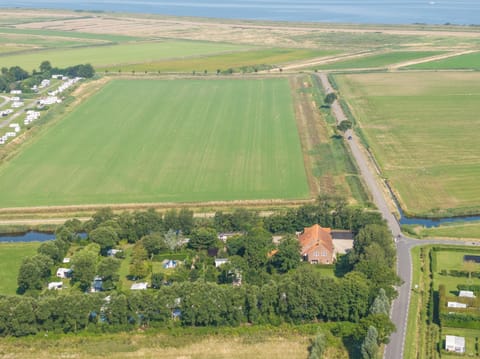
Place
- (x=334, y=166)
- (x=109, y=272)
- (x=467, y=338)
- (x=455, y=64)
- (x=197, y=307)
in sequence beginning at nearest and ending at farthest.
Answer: (x=467, y=338) < (x=197, y=307) < (x=109, y=272) < (x=334, y=166) < (x=455, y=64)

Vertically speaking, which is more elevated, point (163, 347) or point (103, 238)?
point (103, 238)

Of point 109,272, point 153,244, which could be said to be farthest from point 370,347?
point 153,244

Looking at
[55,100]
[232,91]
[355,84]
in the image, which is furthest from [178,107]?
[355,84]

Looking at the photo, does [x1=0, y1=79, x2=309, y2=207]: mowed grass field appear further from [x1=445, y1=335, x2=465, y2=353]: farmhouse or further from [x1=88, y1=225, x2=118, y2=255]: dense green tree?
[x1=445, y1=335, x2=465, y2=353]: farmhouse

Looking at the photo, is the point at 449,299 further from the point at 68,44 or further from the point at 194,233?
the point at 68,44

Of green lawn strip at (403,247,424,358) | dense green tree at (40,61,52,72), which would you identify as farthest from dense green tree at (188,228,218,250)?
dense green tree at (40,61,52,72)

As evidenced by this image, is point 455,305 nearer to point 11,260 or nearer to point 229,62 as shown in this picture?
point 11,260
